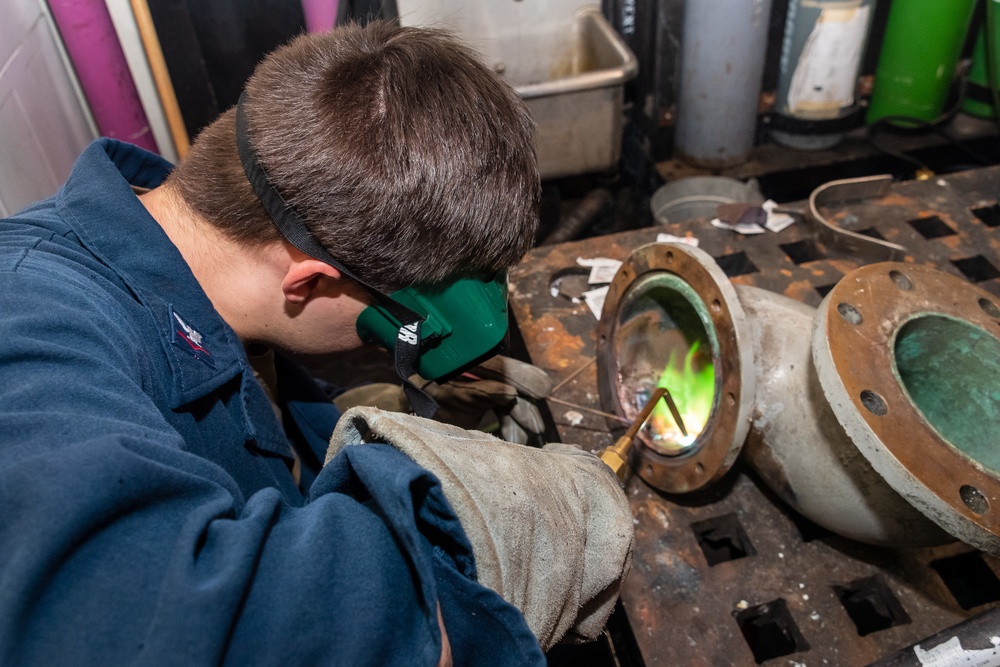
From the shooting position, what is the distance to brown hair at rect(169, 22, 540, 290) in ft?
3.54

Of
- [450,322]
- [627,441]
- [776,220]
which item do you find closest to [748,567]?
[627,441]

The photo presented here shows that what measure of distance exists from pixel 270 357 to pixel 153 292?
53 cm

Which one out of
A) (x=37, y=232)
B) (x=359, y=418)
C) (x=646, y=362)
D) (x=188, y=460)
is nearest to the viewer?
(x=188, y=460)

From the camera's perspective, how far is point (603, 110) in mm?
2883

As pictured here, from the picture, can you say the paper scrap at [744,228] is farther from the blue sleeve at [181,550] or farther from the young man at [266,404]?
the blue sleeve at [181,550]

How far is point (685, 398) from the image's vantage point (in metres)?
1.49

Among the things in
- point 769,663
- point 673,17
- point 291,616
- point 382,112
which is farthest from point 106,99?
point 769,663

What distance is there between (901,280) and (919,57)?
231 centimetres

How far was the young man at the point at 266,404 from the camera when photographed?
614 millimetres

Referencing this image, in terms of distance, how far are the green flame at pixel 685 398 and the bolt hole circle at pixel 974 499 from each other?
46 centimetres

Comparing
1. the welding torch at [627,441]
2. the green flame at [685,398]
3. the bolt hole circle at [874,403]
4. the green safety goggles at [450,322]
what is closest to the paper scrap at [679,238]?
the green flame at [685,398]

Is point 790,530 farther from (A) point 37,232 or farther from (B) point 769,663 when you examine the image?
(A) point 37,232

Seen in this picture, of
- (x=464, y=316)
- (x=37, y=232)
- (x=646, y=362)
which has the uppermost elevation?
(x=37, y=232)

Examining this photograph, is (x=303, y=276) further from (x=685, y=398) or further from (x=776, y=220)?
(x=776, y=220)
